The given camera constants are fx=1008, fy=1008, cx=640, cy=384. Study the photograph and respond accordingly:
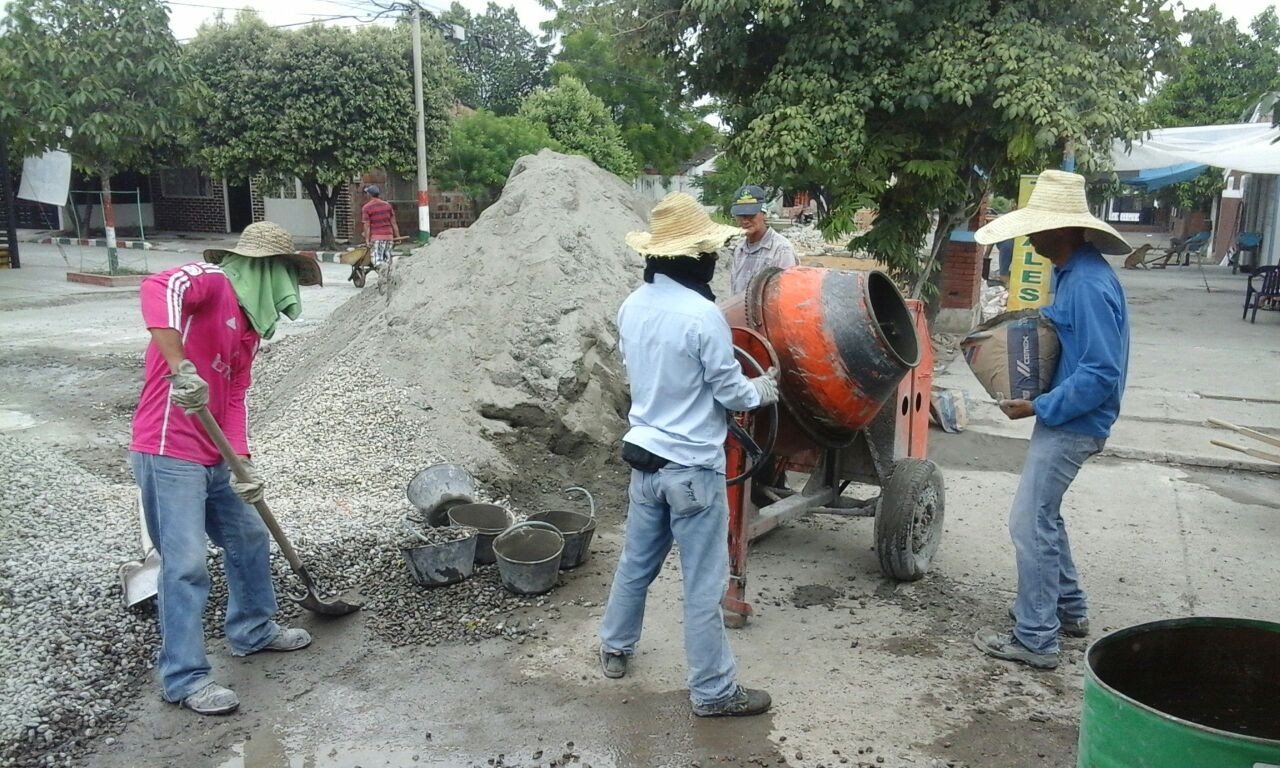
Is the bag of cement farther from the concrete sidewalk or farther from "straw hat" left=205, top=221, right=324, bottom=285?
the concrete sidewalk

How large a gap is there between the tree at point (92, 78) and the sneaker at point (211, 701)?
14.5 meters

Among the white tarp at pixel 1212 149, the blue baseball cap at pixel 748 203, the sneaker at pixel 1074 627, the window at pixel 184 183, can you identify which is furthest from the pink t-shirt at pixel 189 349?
the window at pixel 184 183

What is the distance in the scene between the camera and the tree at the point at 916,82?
7633 millimetres

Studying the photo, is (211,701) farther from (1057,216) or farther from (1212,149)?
(1212,149)

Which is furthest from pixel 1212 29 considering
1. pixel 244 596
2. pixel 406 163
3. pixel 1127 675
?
pixel 406 163

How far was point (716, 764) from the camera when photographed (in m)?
3.40

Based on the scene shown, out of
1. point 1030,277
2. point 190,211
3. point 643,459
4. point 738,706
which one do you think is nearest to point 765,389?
point 643,459

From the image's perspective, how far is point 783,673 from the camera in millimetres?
4039

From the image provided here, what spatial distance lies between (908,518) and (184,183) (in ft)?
93.9

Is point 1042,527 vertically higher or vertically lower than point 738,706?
higher

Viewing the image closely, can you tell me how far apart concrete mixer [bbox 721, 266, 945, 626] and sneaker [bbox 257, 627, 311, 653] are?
1806 millimetres

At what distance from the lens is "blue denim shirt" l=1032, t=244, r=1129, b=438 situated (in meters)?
3.65

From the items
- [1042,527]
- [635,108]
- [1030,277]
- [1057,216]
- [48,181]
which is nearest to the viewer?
[1057,216]

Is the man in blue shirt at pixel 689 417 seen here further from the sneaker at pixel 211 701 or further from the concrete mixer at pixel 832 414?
the sneaker at pixel 211 701
